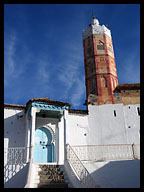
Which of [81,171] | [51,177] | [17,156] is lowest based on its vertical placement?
→ [51,177]

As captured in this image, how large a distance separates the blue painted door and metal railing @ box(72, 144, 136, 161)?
61.1 inches

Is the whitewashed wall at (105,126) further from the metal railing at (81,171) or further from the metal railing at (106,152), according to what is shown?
the metal railing at (81,171)

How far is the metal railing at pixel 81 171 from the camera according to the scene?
756 centimetres

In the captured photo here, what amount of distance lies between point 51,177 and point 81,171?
4.42 feet

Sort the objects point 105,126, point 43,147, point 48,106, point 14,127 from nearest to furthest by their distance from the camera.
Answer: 1. point 48,106
2. point 14,127
3. point 43,147
4. point 105,126

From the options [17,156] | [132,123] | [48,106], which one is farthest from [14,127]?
[132,123]

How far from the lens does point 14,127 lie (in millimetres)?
11594

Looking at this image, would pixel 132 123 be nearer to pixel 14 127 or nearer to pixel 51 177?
pixel 51 177

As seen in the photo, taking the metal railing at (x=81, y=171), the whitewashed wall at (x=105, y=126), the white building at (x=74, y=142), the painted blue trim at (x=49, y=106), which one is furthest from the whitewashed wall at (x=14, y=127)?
the metal railing at (x=81, y=171)

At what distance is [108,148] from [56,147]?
342cm

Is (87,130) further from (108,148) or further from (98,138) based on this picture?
(108,148)

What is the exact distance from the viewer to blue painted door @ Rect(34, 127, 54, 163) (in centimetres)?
1165

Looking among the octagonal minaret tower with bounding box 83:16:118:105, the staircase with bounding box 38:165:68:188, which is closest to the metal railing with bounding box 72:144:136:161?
the staircase with bounding box 38:165:68:188
